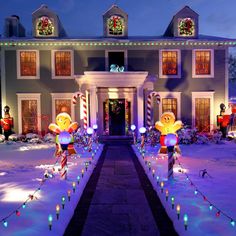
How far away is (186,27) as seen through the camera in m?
19.5

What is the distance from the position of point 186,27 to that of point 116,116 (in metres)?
7.64

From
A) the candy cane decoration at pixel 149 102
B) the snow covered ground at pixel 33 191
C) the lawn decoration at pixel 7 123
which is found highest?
the candy cane decoration at pixel 149 102

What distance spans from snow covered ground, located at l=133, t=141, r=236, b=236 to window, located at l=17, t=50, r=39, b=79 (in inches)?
388

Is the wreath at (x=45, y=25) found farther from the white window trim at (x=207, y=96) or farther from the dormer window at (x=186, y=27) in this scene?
the white window trim at (x=207, y=96)

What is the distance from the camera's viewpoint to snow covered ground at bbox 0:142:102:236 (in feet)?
18.2

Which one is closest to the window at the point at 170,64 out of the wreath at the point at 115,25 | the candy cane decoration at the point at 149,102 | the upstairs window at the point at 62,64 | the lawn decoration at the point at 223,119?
the candy cane decoration at the point at 149,102

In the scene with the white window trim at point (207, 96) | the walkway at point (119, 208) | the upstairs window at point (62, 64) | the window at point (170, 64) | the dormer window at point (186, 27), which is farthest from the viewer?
the dormer window at point (186, 27)

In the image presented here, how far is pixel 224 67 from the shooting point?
63.6 feet

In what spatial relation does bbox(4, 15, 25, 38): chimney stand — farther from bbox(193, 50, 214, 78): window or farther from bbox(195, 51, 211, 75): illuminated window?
bbox(195, 51, 211, 75): illuminated window

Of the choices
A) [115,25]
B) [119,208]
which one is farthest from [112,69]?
[119,208]

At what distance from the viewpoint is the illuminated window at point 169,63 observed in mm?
19266

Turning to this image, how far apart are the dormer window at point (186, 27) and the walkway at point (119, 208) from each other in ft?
40.9

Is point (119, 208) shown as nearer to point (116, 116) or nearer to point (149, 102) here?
point (149, 102)

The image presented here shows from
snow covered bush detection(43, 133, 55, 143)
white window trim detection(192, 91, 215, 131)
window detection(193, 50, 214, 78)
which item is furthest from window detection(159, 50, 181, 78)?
snow covered bush detection(43, 133, 55, 143)
